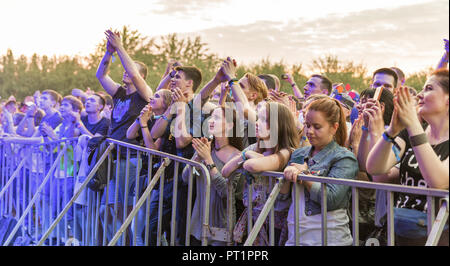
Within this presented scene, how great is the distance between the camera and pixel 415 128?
9.11ft

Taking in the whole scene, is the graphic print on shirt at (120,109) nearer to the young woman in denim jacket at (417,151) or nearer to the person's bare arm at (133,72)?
the person's bare arm at (133,72)

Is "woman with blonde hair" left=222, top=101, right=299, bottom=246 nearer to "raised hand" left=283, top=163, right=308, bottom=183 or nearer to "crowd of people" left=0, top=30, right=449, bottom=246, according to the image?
"crowd of people" left=0, top=30, right=449, bottom=246

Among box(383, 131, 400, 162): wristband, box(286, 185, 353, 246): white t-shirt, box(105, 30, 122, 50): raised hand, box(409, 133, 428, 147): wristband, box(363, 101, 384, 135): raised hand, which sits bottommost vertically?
box(286, 185, 353, 246): white t-shirt

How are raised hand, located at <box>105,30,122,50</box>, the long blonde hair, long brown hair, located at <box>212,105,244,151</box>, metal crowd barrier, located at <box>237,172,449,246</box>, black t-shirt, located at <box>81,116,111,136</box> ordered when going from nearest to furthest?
metal crowd barrier, located at <box>237,172,449,246</box>
long brown hair, located at <box>212,105,244,151</box>
the long blonde hair
raised hand, located at <box>105,30,122,50</box>
black t-shirt, located at <box>81,116,111,136</box>

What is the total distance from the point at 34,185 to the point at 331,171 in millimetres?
5443

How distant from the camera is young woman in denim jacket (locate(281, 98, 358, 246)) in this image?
3.36m

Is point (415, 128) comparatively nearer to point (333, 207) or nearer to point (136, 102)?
point (333, 207)

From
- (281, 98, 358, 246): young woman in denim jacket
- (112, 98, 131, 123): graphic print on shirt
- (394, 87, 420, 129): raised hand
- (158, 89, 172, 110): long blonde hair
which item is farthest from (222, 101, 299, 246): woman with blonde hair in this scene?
(112, 98, 131, 123): graphic print on shirt

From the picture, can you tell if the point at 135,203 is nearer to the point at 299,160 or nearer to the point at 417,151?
the point at 299,160

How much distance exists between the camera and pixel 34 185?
25.9ft

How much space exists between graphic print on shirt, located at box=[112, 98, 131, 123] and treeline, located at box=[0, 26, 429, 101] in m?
3.19

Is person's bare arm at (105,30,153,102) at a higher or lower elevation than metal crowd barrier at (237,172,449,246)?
higher

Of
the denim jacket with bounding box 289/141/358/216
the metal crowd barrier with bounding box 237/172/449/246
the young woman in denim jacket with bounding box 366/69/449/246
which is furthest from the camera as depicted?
the denim jacket with bounding box 289/141/358/216
